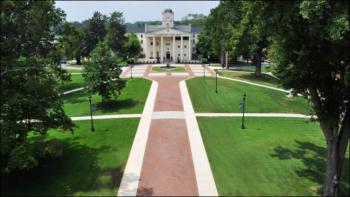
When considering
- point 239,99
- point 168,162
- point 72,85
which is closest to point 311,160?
point 168,162

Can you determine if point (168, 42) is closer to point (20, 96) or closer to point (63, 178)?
point (20, 96)

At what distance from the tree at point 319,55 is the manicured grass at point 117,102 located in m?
17.9

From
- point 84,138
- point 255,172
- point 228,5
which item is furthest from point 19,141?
point 228,5

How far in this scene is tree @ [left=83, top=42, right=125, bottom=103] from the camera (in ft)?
105

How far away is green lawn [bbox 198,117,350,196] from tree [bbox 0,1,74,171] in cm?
917

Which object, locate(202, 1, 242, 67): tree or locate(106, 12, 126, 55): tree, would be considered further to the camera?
locate(106, 12, 126, 55): tree

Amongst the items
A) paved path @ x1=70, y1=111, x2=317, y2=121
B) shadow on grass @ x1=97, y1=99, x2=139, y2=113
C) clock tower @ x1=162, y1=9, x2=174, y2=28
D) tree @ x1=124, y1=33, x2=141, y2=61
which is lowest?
paved path @ x1=70, y1=111, x2=317, y2=121

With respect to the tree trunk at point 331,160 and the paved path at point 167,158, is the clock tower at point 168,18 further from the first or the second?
the tree trunk at point 331,160

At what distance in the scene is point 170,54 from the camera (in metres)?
86.9

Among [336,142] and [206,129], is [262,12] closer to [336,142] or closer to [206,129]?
[336,142]

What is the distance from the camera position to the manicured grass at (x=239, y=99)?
30609 millimetres

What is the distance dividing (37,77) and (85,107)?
50.4 feet

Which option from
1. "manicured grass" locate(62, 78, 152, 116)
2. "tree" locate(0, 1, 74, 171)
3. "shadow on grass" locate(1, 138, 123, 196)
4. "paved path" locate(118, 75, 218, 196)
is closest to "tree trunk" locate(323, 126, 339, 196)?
"paved path" locate(118, 75, 218, 196)

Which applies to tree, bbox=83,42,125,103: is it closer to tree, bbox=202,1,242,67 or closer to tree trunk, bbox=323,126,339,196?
tree, bbox=202,1,242,67
